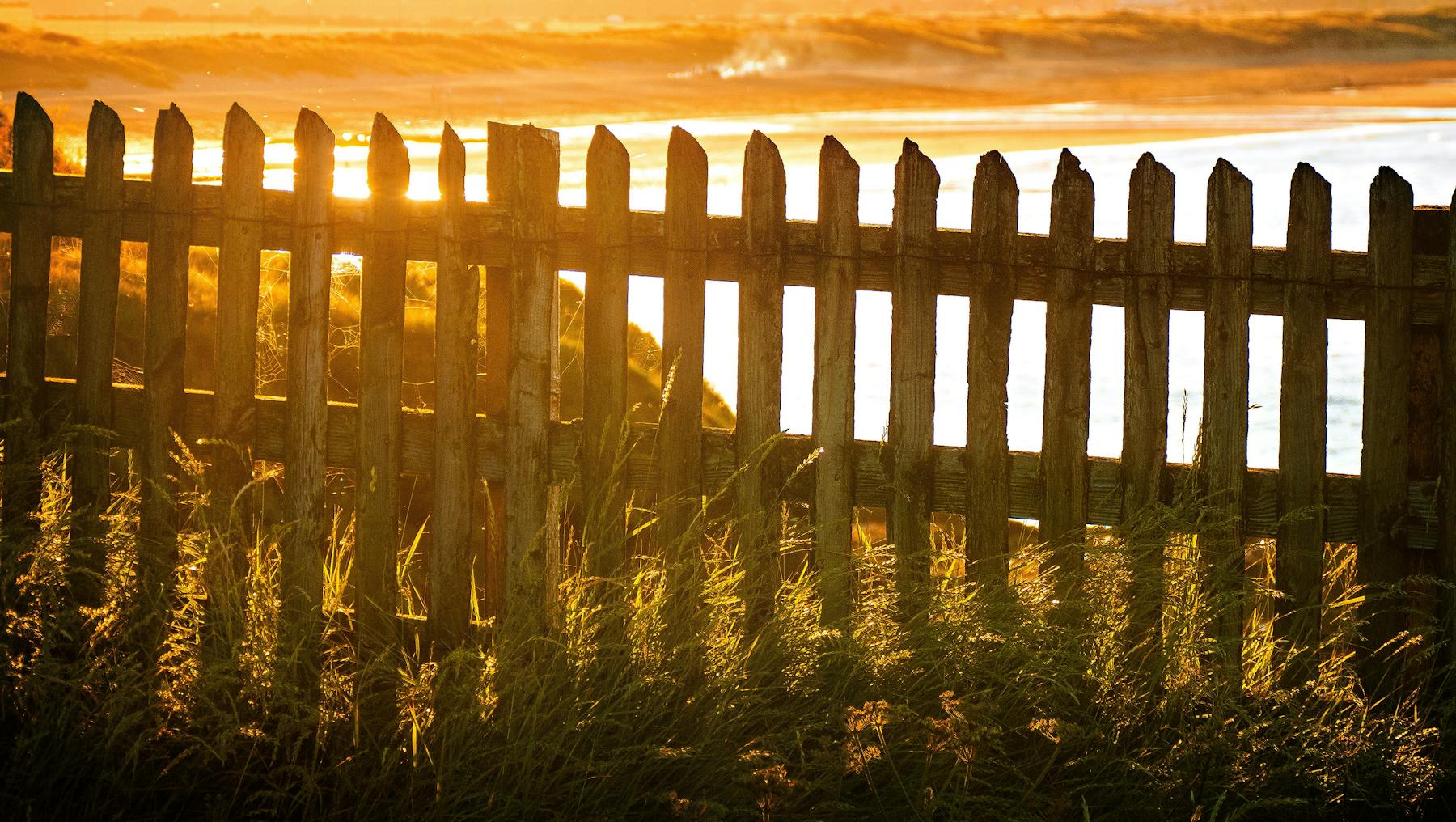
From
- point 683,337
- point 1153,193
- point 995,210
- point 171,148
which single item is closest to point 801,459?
point 683,337

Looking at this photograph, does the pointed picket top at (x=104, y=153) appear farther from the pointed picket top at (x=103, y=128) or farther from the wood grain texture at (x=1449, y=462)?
the wood grain texture at (x=1449, y=462)

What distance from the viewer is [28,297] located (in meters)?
4.69

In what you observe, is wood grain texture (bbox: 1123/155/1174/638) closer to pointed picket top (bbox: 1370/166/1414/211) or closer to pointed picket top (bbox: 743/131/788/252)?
pointed picket top (bbox: 1370/166/1414/211)

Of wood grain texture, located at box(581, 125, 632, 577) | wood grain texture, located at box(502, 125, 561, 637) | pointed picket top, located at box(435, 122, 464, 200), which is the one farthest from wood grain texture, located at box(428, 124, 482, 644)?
wood grain texture, located at box(581, 125, 632, 577)

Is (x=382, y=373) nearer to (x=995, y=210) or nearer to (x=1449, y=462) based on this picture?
(x=995, y=210)

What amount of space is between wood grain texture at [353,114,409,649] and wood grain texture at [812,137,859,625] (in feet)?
4.81

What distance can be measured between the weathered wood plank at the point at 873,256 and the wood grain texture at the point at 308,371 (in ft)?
0.22

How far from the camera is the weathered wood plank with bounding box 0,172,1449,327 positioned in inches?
161

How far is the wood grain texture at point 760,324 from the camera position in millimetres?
4043

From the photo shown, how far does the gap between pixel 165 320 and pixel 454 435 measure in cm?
123

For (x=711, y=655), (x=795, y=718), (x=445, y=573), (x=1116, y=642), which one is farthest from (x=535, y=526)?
(x=1116, y=642)

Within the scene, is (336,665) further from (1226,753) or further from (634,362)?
(634,362)

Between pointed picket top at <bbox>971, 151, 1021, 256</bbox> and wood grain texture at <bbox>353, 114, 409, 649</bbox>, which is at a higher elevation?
pointed picket top at <bbox>971, 151, 1021, 256</bbox>

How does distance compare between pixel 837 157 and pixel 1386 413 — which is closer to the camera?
pixel 837 157
